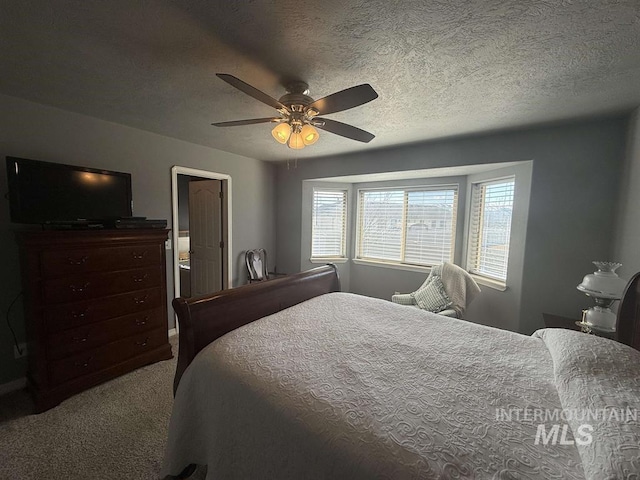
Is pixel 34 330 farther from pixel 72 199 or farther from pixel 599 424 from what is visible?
pixel 599 424

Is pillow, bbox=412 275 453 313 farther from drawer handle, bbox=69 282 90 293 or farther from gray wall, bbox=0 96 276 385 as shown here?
drawer handle, bbox=69 282 90 293

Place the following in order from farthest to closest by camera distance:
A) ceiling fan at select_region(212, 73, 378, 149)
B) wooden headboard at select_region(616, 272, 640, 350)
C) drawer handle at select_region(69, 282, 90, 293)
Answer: drawer handle at select_region(69, 282, 90, 293)
wooden headboard at select_region(616, 272, 640, 350)
ceiling fan at select_region(212, 73, 378, 149)

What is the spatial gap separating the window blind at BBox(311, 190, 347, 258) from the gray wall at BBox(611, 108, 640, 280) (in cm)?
312

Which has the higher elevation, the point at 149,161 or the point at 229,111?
the point at 229,111

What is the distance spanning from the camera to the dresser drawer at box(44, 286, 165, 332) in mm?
1938

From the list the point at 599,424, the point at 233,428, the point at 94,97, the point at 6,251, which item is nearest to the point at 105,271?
the point at 6,251

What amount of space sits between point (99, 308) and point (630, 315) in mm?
3815

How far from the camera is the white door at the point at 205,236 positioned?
3.84m

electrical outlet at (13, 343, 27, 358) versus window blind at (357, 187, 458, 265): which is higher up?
window blind at (357, 187, 458, 265)

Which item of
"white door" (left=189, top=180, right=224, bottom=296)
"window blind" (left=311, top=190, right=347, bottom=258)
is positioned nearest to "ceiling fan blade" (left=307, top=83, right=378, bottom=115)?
"white door" (left=189, top=180, right=224, bottom=296)

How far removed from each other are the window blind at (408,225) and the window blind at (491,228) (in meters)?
0.26

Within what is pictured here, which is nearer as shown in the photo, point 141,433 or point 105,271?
point 141,433

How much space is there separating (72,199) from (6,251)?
642mm

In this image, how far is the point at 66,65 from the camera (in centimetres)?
159
